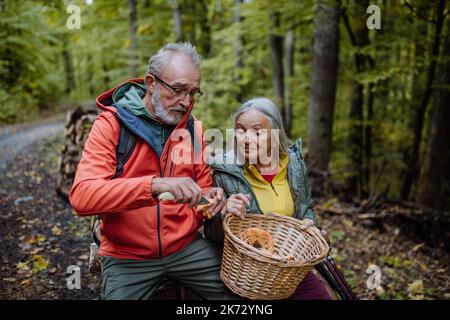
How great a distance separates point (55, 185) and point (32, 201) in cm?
91

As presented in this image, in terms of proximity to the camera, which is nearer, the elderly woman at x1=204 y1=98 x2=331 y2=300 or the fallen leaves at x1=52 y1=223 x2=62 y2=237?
the elderly woman at x1=204 y1=98 x2=331 y2=300

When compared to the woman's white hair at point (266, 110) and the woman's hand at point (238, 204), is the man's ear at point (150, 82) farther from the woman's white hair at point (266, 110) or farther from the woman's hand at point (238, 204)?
the woman's hand at point (238, 204)

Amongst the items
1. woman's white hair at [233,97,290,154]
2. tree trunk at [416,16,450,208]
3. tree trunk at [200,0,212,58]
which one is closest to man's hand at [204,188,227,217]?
woman's white hair at [233,97,290,154]

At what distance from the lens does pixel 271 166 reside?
2957mm

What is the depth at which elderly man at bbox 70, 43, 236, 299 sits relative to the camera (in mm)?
2424

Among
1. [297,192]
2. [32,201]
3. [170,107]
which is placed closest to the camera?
[170,107]

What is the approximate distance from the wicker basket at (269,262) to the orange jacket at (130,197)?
0.45 m

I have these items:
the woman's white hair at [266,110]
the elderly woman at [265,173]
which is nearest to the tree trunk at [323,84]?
the elderly woman at [265,173]

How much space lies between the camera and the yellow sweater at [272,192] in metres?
2.88

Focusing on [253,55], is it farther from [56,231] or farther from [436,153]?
[56,231]

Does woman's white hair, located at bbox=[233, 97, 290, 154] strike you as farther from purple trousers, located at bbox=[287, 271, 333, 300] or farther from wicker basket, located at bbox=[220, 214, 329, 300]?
purple trousers, located at bbox=[287, 271, 333, 300]

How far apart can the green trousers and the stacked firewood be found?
11.7ft
